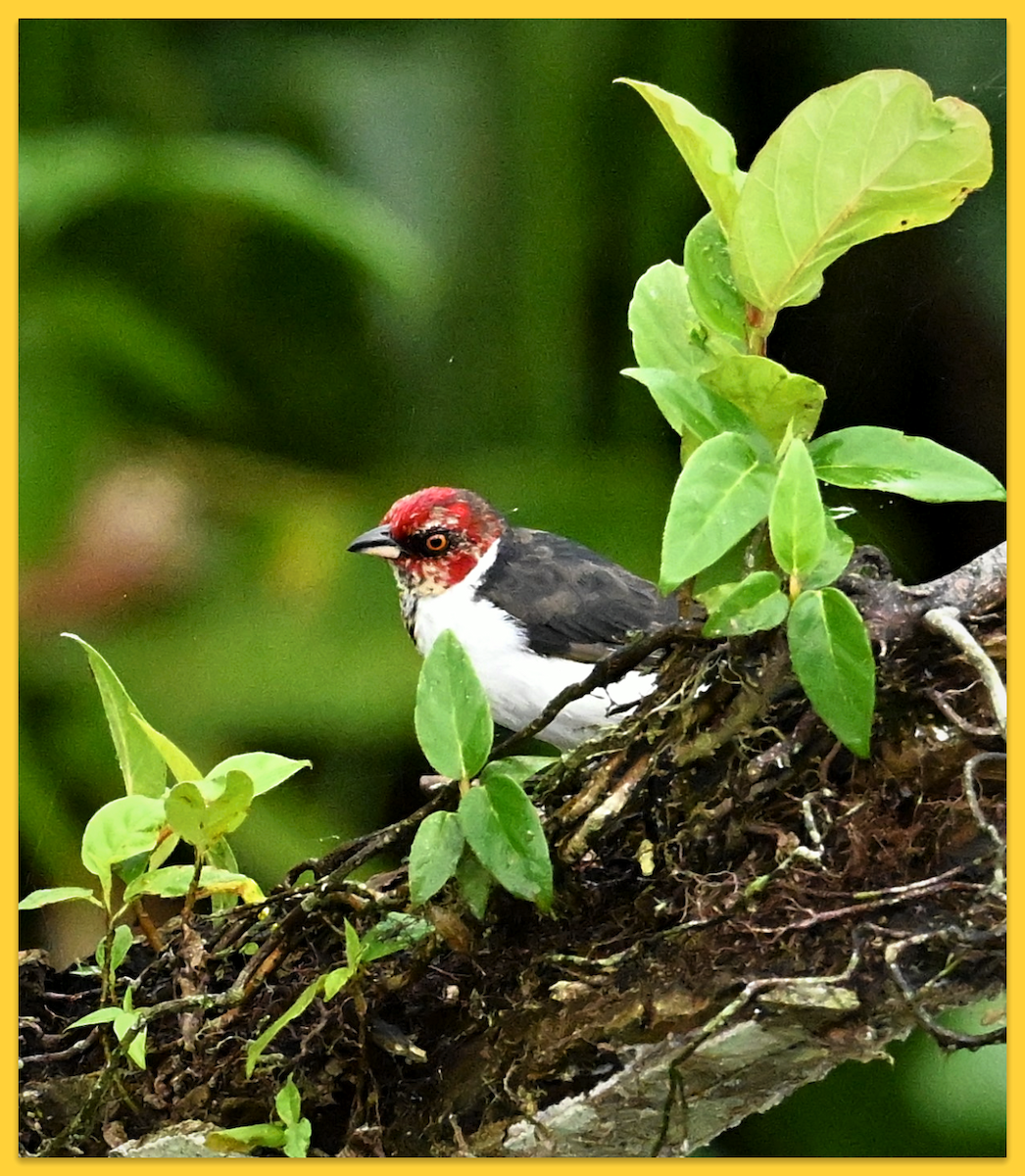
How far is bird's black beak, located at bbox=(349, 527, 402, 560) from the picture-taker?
1.29 metres

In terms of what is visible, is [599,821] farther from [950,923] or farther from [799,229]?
[799,229]

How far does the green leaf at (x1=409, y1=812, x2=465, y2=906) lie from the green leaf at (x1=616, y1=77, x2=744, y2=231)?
346 millimetres

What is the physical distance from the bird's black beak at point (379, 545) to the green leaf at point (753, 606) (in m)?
0.57

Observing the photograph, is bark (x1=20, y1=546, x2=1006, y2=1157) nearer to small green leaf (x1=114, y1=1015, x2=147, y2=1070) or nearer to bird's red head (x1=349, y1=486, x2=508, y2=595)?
small green leaf (x1=114, y1=1015, x2=147, y2=1070)

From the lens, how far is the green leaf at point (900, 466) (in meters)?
0.76

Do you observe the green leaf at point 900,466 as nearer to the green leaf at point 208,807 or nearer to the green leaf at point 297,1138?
the green leaf at point 208,807

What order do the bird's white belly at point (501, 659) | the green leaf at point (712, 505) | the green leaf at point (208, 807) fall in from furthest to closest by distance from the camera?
the bird's white belly at point (501, 659)
the green leaf at point (208, 807)
the green leaf at point (712, 505)

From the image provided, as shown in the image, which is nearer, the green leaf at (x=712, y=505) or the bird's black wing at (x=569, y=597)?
the green leaf at (x=712, y=505)

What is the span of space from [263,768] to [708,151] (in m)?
0.44

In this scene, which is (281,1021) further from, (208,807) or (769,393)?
(769,393)

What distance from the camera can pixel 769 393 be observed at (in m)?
0.80

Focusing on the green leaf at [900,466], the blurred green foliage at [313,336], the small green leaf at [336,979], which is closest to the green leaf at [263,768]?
the small green leaf at [336,979]

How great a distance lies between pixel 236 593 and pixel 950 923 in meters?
0.85

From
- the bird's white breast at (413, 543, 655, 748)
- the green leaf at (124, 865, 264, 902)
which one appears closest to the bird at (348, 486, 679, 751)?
the bird's white breast at (413, 543, 655, 748)
